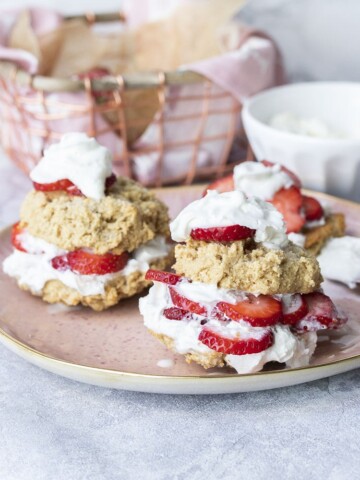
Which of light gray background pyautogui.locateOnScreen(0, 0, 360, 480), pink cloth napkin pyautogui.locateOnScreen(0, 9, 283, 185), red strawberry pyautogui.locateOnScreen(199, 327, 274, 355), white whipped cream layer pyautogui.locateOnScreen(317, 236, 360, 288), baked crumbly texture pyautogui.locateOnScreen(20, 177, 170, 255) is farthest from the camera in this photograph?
pink cloth napkin pyautogui.locateOnScreen(0, 9, 283, 185)

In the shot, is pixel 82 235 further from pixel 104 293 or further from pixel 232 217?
pixel 232 217

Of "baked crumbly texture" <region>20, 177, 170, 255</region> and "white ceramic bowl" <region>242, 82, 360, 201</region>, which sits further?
"white ceramic bowl" <region>242, 82, 360, 201</region>

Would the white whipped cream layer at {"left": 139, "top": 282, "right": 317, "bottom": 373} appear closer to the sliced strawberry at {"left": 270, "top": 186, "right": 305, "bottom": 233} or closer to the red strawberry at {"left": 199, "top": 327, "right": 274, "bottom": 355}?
the red strawberry at {"left": 199, "top": 327, "right": 274, "bottom": 355}

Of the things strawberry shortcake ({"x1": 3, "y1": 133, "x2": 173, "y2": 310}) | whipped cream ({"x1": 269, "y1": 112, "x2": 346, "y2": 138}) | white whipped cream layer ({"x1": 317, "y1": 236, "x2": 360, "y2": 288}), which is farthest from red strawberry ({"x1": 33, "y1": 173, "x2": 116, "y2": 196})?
whipped cream ({"x1": 269, "y1": 112, "x2": 346, "y2": 138})

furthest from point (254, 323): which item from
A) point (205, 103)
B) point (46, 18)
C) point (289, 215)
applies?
point (46, 18)

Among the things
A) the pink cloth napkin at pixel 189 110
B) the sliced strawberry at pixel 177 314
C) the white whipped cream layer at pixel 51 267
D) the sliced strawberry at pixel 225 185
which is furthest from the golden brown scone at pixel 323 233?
the pink cloth napkin at pixel 189 110

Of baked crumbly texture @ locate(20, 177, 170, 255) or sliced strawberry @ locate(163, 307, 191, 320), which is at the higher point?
sliced strawberry @ locate(163, 307, 191, 320)

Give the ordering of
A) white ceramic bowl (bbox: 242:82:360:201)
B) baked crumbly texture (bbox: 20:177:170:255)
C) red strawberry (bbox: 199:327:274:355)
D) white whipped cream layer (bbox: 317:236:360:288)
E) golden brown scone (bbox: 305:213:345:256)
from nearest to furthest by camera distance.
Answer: red strawberry (bbox: 199:327:274:355) → baked crumbly texture (bbox: 20:177:170:255) → white whipped cream layer (bbox: 317:236:360:288) → golden brown scone (bbox: 305:213:345:256) → white ceramic bowl (bbox: 242:82:360:201)
